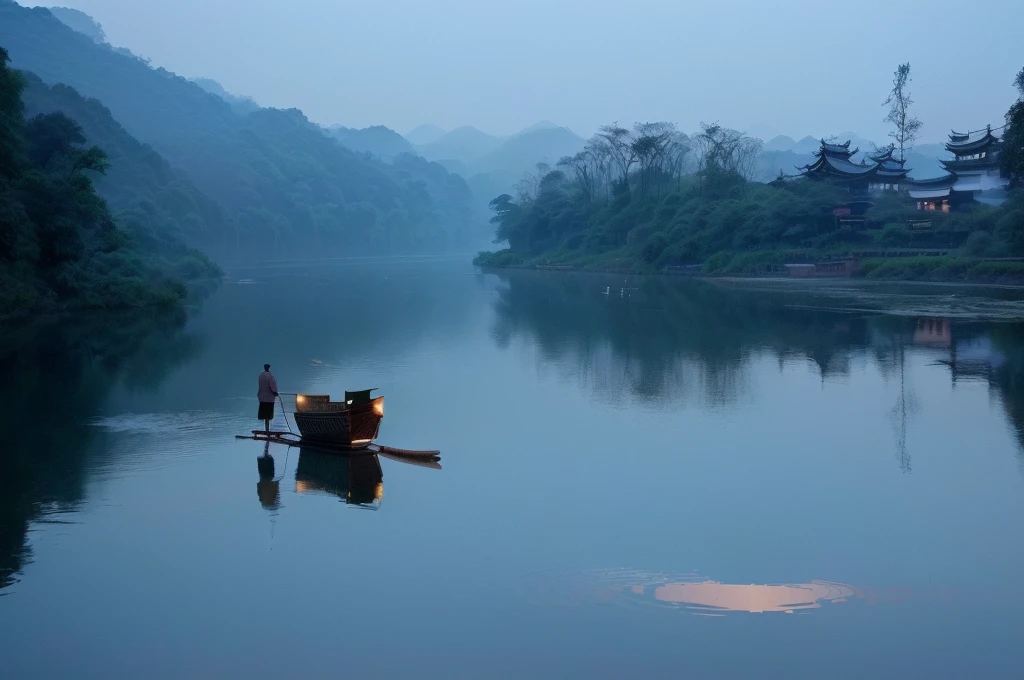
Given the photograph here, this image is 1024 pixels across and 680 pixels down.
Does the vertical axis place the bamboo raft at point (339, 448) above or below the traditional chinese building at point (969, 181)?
below

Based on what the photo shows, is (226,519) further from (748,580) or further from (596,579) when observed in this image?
(748,580)

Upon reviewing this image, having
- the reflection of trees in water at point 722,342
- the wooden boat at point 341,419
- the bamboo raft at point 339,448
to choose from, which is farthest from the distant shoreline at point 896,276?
the wooden boat at point 341,419

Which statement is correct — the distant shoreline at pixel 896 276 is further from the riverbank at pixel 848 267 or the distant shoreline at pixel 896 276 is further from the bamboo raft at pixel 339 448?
the bamboo raft at pixel 339 448

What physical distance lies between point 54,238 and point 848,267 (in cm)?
3971

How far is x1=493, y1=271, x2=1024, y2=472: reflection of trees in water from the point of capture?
18625 millimetres

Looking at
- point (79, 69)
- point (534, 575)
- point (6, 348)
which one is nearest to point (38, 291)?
point (6, 348)

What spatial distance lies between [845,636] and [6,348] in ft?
77.1

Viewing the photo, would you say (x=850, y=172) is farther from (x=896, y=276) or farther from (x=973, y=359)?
(x=973, y=359)

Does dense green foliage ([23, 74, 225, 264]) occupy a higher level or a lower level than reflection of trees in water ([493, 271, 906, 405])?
higher

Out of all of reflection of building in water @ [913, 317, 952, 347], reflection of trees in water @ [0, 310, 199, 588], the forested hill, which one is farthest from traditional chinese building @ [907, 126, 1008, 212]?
the forested hill

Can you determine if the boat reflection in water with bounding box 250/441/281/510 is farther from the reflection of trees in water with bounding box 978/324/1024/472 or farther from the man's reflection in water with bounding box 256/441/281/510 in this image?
the reflection of trees in water with bounding box 978/324/1024/472

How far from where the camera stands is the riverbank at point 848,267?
43125mm

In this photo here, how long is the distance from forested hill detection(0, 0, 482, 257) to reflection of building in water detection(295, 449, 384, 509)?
3700 inches

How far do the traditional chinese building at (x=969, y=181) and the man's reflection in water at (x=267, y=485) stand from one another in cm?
5387
